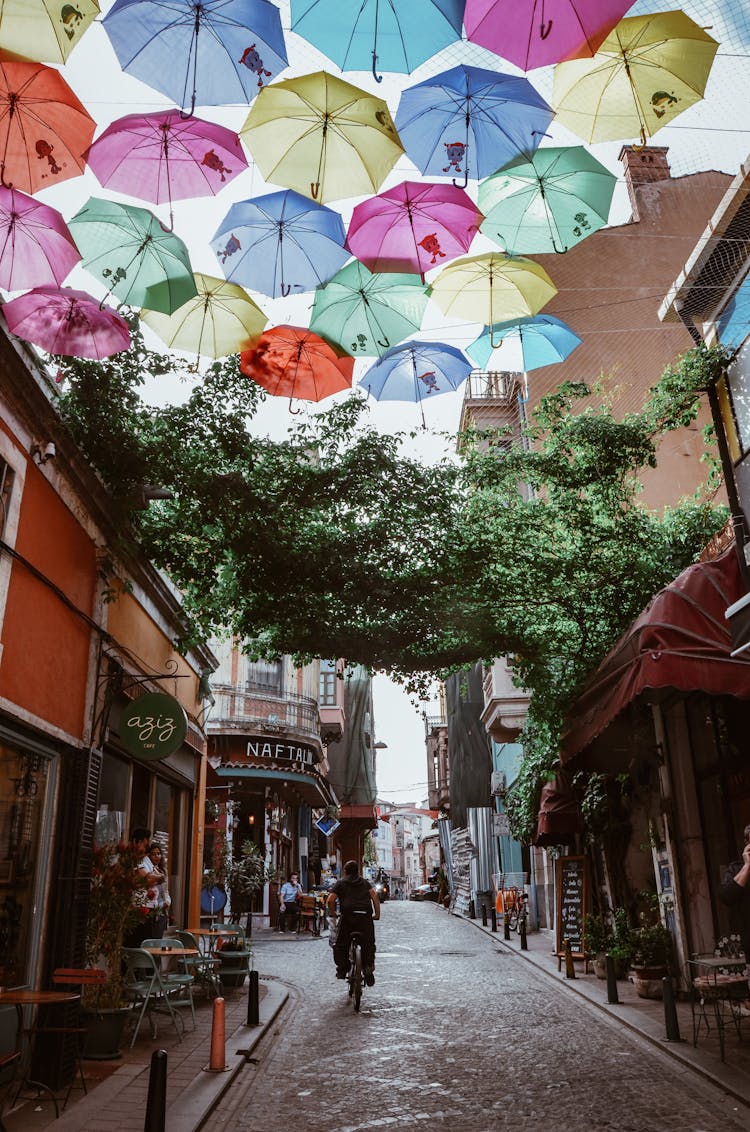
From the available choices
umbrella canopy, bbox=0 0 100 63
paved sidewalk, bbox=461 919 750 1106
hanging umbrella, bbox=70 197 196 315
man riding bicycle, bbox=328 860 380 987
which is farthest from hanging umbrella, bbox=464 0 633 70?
man riding bicycle, bbox=328 860 380 987

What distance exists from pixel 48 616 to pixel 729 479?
22.4 feet

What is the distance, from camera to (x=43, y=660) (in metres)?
7.25

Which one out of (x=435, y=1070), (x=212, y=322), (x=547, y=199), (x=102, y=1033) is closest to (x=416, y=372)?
(x=212, y=322)

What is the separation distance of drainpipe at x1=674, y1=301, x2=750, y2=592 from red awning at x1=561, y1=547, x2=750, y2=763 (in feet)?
0.34

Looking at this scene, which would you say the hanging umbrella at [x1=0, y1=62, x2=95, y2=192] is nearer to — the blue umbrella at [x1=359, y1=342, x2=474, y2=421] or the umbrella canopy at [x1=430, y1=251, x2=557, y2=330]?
the umbrella canopy at [x1=430, y1=251, x2=557, y2=330]

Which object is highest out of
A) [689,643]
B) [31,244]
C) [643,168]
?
[643,168]

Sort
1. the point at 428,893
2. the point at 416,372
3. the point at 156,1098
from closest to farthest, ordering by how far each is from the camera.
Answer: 1. the point at 156,1098
2. the point at 416,372
3. the point at 428,893

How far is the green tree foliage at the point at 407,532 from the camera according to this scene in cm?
1024

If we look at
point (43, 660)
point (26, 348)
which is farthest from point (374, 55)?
point (43, 660)

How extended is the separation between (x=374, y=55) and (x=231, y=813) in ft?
74.3

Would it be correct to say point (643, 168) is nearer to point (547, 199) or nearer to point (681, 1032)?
point (547, 199)

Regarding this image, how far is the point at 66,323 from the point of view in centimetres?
734

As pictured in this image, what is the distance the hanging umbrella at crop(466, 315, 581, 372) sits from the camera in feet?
26.8

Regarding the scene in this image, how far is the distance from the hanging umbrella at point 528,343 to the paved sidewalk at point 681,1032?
20.4 feet
